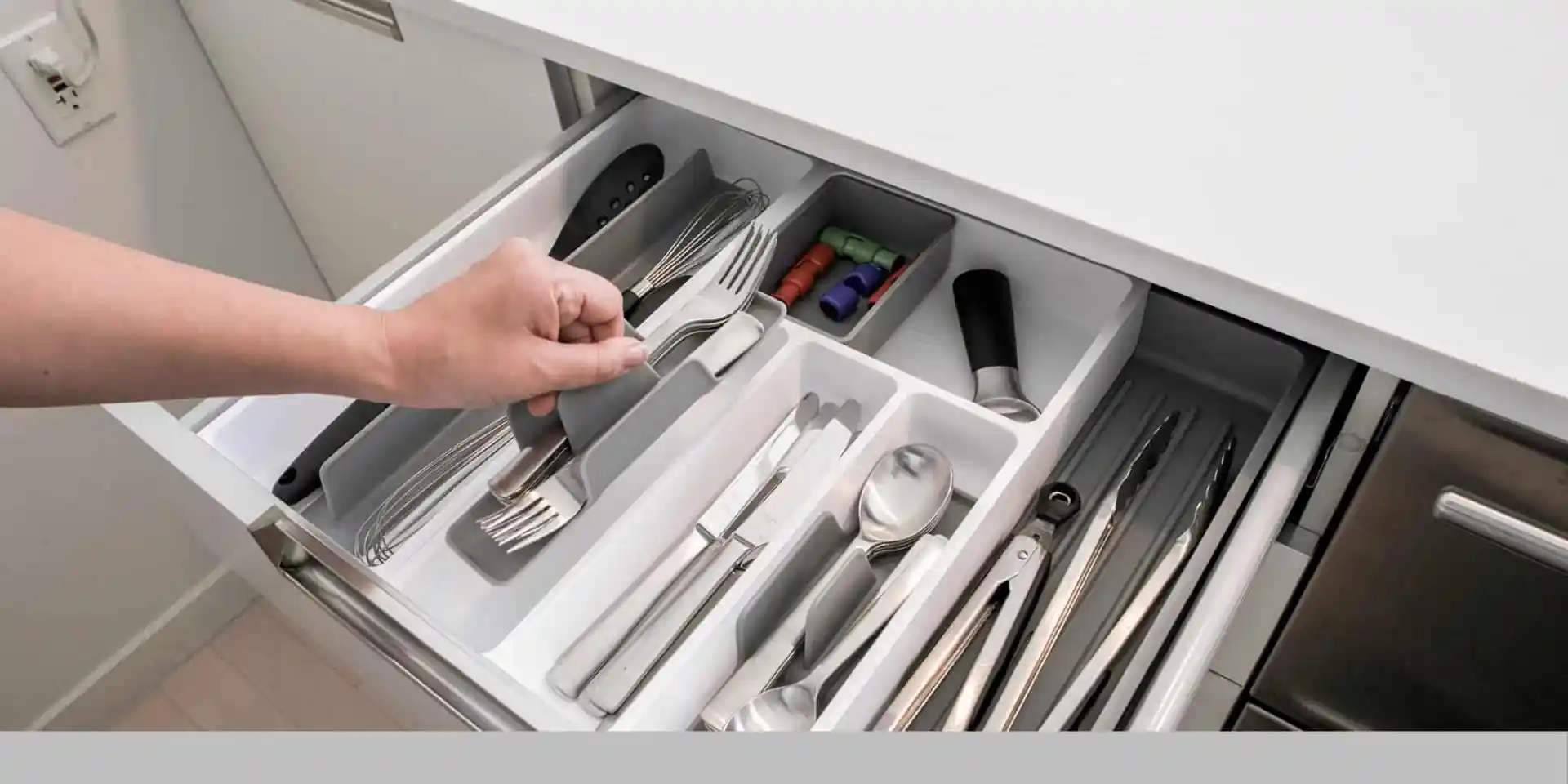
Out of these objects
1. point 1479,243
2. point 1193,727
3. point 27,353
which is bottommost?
point 27,353

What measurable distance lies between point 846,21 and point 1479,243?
408 millimetres

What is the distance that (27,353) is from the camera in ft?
1.41

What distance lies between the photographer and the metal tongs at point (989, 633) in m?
0.55

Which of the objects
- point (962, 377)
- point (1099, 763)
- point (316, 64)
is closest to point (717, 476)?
point (962, 377)

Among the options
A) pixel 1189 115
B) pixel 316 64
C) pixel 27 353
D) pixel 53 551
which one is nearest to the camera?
pixel 27 353

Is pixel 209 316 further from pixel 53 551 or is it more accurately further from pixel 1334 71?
pixel 53 551

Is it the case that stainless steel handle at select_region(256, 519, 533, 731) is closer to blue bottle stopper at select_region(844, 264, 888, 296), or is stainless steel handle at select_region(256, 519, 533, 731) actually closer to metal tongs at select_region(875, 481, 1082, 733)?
metal tongs at select_region(875, 481, 1082, 733)

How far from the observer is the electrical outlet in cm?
97

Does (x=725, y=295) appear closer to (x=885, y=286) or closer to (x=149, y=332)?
(x=885, y=286)

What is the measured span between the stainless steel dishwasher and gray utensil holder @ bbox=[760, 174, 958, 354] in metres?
0.33

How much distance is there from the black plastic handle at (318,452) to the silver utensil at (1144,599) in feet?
1.46

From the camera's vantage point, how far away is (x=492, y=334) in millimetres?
A: 526

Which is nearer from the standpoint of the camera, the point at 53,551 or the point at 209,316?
the point at 209,316

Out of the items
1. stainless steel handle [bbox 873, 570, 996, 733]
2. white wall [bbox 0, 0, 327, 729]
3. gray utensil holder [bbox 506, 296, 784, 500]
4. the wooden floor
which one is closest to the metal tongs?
stainless steel handle [bbox 873, 570, 996, 733]
